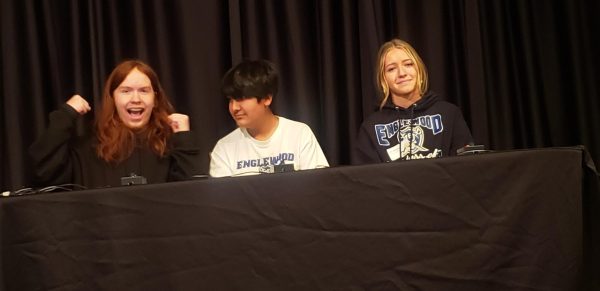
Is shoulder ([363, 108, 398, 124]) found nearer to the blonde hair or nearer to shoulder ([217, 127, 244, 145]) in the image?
the blonde hair

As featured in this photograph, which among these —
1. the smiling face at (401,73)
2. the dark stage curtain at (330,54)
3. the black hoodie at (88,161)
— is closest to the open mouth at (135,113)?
the black hoodie at (88,161)

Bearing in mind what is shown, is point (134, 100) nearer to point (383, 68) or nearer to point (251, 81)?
point (251, 81)

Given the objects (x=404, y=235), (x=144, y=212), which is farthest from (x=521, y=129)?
(x=144, y=212)

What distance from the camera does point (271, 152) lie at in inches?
93.0

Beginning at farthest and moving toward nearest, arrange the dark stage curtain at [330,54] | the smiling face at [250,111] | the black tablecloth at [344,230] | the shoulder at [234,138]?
the dark stage curtain at [330,54] → the shoulder at [234,138] → the smiling face at [250,111] → the black tablecloth at [344,230]

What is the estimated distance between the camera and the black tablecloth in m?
1.07

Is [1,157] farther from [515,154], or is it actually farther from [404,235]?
[515,154]

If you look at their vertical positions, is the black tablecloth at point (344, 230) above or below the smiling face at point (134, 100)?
below

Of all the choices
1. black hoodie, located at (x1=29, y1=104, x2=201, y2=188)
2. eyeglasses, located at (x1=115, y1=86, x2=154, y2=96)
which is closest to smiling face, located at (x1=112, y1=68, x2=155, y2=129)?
eyeglasses, located at (x1=115, y1=86, x2=154, y2=96)

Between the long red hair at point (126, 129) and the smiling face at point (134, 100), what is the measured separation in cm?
2

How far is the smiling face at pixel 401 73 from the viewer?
2.47 m

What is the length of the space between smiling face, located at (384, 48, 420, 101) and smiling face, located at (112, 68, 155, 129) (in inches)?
42.8

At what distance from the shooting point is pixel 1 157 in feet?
8.90

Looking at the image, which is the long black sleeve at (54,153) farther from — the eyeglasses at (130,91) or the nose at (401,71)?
the nose at (401,71)
